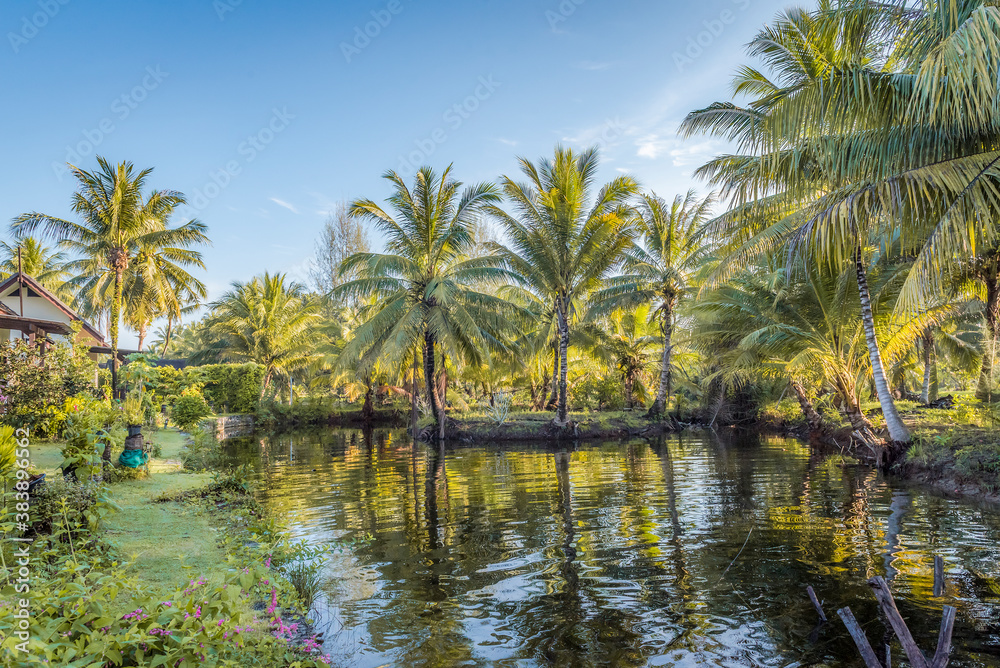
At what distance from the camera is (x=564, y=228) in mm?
20219

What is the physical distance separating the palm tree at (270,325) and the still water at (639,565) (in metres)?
22.0

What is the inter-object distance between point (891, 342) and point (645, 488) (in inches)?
295

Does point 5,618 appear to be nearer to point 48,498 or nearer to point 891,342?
point 48,498

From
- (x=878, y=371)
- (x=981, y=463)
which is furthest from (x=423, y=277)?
(x=981, y=463)

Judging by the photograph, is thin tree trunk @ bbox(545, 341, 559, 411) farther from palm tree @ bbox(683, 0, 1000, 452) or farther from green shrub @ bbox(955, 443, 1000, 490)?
green shrub @ bbox(955, 443, 1000, 490)

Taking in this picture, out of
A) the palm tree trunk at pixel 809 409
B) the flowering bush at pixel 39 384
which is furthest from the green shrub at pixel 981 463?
the flowering bush at pixel 39 384

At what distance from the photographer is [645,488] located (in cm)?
1109

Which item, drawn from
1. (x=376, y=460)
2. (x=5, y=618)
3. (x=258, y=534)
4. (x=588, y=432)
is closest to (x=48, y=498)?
(x=258, y=534)

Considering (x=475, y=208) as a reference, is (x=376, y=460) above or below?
below

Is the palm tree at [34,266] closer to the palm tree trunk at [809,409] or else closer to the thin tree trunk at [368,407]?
the thin tree trunk at [368,407]

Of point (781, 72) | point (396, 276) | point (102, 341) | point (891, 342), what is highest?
point (781, 72)

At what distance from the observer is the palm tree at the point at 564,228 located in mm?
20141

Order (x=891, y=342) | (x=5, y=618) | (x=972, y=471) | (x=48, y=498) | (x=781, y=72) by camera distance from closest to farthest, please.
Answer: (x=5, y=618) < (x=48, y=498) < (x=972, y=471) < (x=781, y=72) < (x=891, y=342)

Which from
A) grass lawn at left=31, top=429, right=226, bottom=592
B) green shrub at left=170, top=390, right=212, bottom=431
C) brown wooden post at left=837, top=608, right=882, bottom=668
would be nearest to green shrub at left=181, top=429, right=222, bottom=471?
grass lawn at left=31, top=429, right=226, bottom=592
